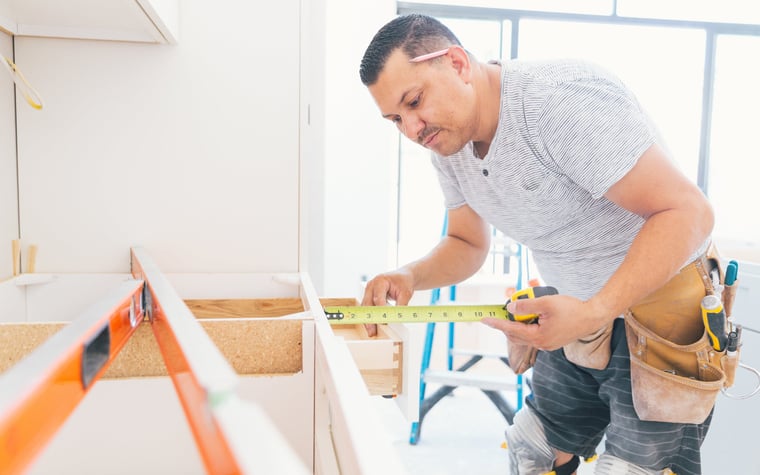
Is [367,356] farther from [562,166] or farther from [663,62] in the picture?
[663,62]

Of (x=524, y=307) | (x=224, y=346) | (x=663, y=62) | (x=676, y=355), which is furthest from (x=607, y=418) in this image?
(x=663, y=62)

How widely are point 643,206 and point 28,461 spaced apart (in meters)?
1.00

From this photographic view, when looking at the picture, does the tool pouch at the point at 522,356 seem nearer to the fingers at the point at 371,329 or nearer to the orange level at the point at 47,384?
the fingers at the point at 371,329

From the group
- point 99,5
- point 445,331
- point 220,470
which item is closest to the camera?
point 220,470

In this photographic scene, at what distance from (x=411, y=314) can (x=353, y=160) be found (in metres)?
1.97

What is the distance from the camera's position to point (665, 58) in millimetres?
3750

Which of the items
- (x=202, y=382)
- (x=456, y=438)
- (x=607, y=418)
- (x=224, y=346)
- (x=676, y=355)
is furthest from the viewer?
(x=456, y=438)

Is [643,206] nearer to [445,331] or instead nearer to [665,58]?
[445,331]

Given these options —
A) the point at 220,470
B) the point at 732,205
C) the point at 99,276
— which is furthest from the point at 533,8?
the point at 220,470

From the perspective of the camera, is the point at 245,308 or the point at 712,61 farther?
the point at 712,61

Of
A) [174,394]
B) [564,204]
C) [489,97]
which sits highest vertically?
[489,97]

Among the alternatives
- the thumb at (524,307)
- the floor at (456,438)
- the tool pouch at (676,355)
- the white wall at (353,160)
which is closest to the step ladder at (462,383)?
the floor at (456,438)

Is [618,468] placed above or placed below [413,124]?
below

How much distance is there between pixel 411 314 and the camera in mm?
1168
